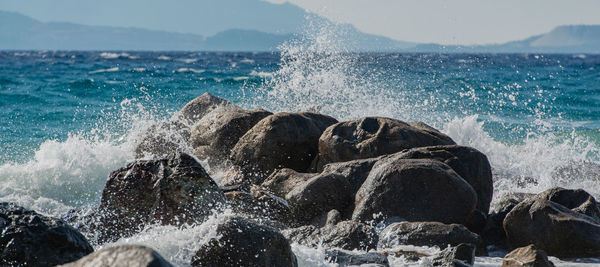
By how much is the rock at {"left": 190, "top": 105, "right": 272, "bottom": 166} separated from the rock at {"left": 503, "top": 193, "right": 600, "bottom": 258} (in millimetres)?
3255

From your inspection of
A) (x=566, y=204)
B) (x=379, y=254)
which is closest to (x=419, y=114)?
(x=566, y=204)

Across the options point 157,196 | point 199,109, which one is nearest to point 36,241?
point 157,196

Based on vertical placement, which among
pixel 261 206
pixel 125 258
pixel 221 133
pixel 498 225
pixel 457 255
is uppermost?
pixel 125 258

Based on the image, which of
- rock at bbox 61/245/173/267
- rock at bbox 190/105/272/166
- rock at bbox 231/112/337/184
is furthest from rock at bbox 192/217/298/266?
rock at bbox 190/105/272/166

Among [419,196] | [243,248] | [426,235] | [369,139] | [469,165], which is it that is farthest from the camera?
[369,139]

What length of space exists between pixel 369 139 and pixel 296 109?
14.3ft

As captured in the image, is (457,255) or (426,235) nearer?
(457,255)

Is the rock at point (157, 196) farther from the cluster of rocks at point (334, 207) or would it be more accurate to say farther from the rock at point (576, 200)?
the rock at point (576, 200)

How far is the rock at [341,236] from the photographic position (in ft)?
15.0

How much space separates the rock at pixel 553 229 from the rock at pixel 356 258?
1.31m

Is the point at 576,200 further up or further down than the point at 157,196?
further down

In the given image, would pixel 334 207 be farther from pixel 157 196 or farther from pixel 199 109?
pixel 199 109

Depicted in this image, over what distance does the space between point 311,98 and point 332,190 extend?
24.4 feet

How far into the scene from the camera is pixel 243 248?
383 centimetres
